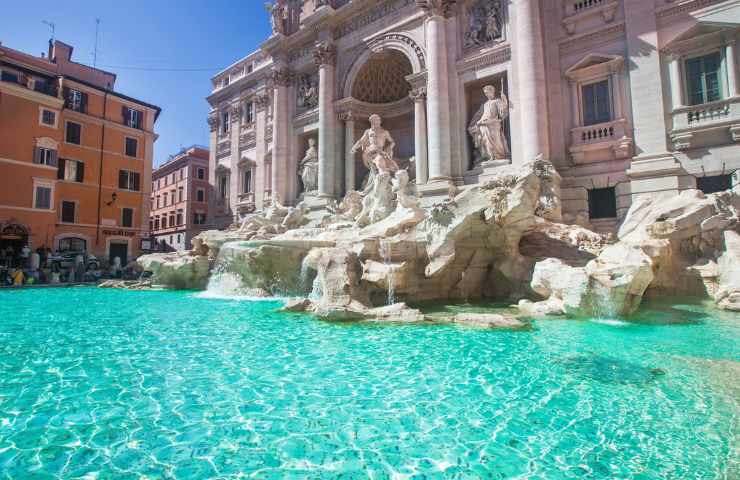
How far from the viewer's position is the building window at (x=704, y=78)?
1198 centimetres

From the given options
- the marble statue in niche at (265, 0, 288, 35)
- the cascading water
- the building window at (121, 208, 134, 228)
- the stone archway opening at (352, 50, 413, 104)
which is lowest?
the cascading water

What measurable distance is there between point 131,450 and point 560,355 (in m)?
4.57

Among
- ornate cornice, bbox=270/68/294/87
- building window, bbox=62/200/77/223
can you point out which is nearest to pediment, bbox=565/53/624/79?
ornate cornice, bbox=270/68/294/87

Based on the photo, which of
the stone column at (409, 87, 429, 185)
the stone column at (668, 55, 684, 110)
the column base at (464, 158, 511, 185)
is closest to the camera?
the stone column at (668, 55, 684, 110)

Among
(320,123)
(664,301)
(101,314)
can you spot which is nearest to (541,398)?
(664,301)

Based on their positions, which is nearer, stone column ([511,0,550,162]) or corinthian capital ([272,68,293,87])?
stone column ([511,0,550,162])

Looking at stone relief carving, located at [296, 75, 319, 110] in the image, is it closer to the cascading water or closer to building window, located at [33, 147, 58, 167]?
building window, located at [33, 147, 58, 167]

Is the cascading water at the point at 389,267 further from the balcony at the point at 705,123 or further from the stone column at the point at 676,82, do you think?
the stone column at the point at 676,82

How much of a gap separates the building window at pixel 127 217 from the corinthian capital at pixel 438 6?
22038 millimetres

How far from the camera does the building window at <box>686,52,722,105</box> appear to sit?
39.3 feet

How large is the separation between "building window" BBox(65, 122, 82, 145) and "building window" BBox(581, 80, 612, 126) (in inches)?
1073

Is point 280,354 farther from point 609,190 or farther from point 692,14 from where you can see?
point 692,14

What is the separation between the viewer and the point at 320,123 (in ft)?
67.2

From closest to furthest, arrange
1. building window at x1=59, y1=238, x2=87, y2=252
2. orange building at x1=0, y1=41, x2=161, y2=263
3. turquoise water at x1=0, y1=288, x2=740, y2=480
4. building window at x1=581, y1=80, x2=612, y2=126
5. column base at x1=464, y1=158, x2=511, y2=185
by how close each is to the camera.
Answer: turquoise water at x1=0, y1=288, x2=740, y2=480
building window at x1=581, y1=80, x2=612, y2=126
column base at x1=464, y1=158, x2=511, y2=185
orange building at x1=0, y1=41, x2=161, y2=263
building window at x1=59, y1=238, x2=87, y2=252
